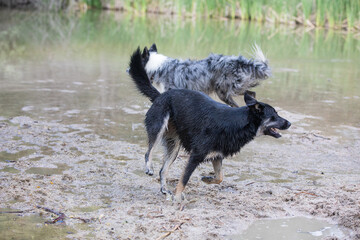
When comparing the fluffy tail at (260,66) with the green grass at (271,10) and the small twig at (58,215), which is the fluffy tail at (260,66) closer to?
the small twig at (58,215)

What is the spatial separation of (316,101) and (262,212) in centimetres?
514

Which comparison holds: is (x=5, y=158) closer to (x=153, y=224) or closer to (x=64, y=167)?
(x=64, y=167)

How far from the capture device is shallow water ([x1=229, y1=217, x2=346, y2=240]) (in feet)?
12.6

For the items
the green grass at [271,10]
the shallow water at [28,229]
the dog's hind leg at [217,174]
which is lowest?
the shallow water at [28,229]

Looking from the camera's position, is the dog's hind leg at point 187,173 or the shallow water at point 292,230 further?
the dog's hind leg at point 187,173

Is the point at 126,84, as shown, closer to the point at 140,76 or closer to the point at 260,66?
the point at 260,66

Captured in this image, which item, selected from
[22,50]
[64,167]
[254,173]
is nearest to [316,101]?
[254,173]

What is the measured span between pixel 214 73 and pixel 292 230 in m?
3.79

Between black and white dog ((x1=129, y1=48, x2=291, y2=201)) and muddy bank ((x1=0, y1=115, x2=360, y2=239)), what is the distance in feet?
1.23

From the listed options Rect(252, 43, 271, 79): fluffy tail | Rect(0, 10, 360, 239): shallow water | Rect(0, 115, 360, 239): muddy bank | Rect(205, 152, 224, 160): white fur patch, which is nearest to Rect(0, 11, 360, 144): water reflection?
Rect(0, 10, 360, 239): shallow water

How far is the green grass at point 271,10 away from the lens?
2109cm

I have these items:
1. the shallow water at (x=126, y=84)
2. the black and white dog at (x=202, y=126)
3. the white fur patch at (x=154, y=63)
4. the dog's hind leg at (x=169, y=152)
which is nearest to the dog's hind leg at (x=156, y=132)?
the black and white dog at (x=202, y=126)

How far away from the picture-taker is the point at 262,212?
428cm

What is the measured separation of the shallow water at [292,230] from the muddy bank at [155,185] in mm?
89
